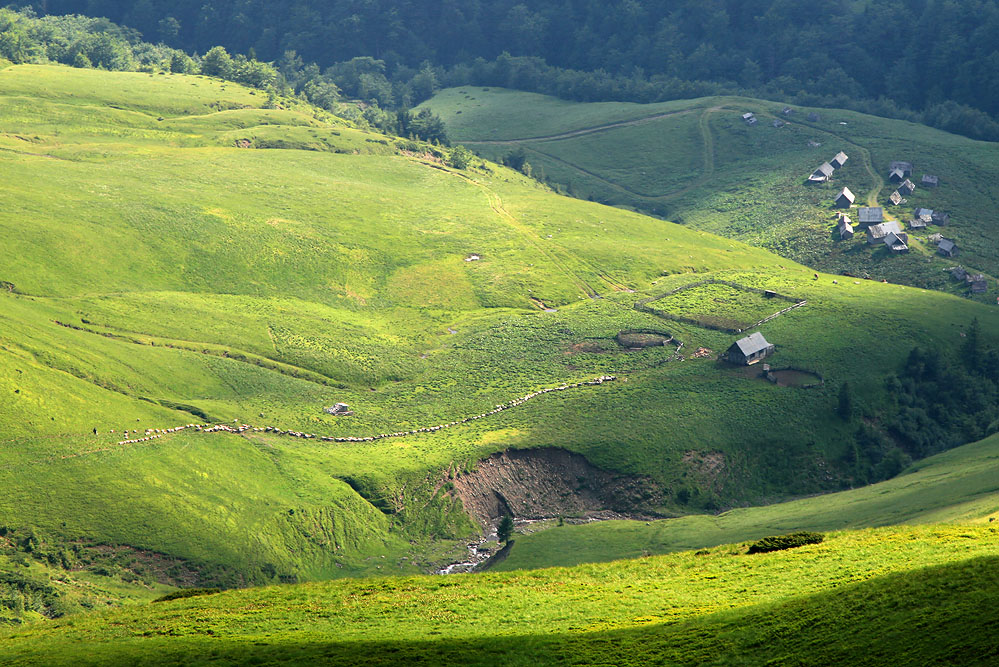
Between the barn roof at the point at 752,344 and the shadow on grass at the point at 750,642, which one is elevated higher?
the shadow on grass at the point at 750,642

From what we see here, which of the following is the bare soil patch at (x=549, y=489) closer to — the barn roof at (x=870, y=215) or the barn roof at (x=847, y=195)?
the barn roof at (x=870, y=215)

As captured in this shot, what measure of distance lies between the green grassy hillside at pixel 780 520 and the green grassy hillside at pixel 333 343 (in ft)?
30.6

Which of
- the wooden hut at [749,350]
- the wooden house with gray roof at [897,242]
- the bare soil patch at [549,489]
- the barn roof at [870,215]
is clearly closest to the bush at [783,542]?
the bare soil patch at [549,489]

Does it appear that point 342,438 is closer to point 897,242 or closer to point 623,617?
point 623,617

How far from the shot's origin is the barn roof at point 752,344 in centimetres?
11506

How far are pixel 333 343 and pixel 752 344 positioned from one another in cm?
4746

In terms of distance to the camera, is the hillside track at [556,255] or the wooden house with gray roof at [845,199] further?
the wooden house with gray roof at [845,199]

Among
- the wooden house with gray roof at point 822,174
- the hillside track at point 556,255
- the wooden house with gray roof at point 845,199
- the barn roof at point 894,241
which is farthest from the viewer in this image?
the wooden house with gray roof at point 822,174

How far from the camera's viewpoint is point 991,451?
295ft

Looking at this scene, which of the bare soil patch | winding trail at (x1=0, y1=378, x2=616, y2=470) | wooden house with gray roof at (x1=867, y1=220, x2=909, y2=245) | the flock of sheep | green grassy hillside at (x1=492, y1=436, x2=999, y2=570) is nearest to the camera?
green grassy hillside at (x1=492, y1=436, x2=999, y2=570)

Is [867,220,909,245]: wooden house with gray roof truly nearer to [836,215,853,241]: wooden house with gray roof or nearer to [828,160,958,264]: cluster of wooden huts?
[828,160,958,264]: cluster of wooden huts

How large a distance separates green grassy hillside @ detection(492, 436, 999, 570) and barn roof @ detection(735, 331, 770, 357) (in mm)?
26010

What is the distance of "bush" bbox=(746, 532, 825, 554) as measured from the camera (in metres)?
54.9

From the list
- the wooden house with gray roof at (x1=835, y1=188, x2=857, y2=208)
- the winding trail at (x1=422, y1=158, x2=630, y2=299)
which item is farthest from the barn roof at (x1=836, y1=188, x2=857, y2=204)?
the winding trail at (x1=422, y1=158, x2=630, y2=299)
